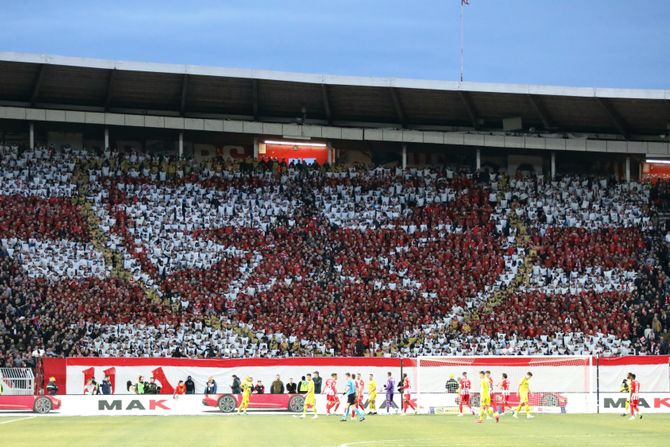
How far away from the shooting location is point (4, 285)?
54.7m

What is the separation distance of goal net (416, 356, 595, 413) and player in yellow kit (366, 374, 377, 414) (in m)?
2.20

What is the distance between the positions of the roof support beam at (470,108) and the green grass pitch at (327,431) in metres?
32.7

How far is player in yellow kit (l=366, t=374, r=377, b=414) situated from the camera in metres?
41.2

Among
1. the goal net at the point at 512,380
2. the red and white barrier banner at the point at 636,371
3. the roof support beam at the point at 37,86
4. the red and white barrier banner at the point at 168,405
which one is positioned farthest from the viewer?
the roof support beam at the point at 37,86

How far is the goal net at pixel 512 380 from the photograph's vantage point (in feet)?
145

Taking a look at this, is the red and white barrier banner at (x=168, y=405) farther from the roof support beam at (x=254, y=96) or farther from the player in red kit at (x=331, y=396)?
the roof support beam at (x=254, y=96)

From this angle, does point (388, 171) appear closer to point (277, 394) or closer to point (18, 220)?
point (18, 220)

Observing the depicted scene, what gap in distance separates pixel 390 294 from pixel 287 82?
673 inches

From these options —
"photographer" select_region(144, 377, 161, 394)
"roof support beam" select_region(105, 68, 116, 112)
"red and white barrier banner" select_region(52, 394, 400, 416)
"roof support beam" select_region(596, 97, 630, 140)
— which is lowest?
"red and white barrier banner" select_region(52, 394, 400, 416)

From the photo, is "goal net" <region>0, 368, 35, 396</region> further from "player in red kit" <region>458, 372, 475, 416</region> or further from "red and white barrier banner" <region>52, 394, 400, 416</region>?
"player in red kit" <region>458, 372, 475, 416</region>

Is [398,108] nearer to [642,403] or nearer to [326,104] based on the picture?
[326,104]

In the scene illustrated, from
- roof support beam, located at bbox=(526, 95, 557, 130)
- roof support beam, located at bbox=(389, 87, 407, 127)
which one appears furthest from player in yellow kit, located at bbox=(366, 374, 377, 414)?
roof support beam, located at bbox=(526, 95, 557, 130)

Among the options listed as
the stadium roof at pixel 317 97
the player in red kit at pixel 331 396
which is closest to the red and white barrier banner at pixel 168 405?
the player in red kit at pixel 331 396

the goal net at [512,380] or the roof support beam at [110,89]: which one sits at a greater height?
the roof support beam at [110,89]
